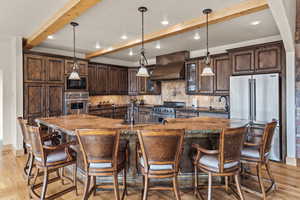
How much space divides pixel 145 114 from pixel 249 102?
3.55 meters

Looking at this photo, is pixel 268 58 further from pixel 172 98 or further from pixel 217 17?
pixel 172 98

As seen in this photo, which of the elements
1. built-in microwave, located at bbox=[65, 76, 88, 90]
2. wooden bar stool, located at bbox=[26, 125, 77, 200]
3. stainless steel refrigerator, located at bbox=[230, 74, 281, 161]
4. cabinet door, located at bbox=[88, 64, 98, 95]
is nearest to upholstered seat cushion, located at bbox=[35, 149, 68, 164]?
wooden bar stool, located at bbox=[26, 125, 77, 200]

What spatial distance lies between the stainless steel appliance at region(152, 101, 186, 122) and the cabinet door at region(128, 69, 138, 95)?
4.90 ft

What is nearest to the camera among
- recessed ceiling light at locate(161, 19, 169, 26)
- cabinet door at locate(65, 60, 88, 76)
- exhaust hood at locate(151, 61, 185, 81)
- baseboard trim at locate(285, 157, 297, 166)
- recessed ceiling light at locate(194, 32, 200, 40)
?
recessed ceiling light at locate(161, 19, 169, 26)

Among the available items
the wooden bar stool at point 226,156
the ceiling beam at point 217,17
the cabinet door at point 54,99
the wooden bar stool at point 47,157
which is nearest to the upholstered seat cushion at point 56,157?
the wooden bar stool at point 47,157

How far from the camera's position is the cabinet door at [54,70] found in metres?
5.01

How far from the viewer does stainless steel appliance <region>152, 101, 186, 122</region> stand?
5.80 meters

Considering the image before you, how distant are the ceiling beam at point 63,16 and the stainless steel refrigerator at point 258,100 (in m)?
3.48

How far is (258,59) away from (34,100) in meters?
5.49

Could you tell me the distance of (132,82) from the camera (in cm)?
754

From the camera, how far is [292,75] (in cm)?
373

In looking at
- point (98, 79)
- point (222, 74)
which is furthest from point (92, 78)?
point (222, 74)

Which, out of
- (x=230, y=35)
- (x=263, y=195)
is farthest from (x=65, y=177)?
(x=230, y=35)

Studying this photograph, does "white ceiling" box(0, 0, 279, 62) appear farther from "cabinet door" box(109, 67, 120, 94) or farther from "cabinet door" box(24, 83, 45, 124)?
"cabinet door" box(109, 67, 120, 94)
